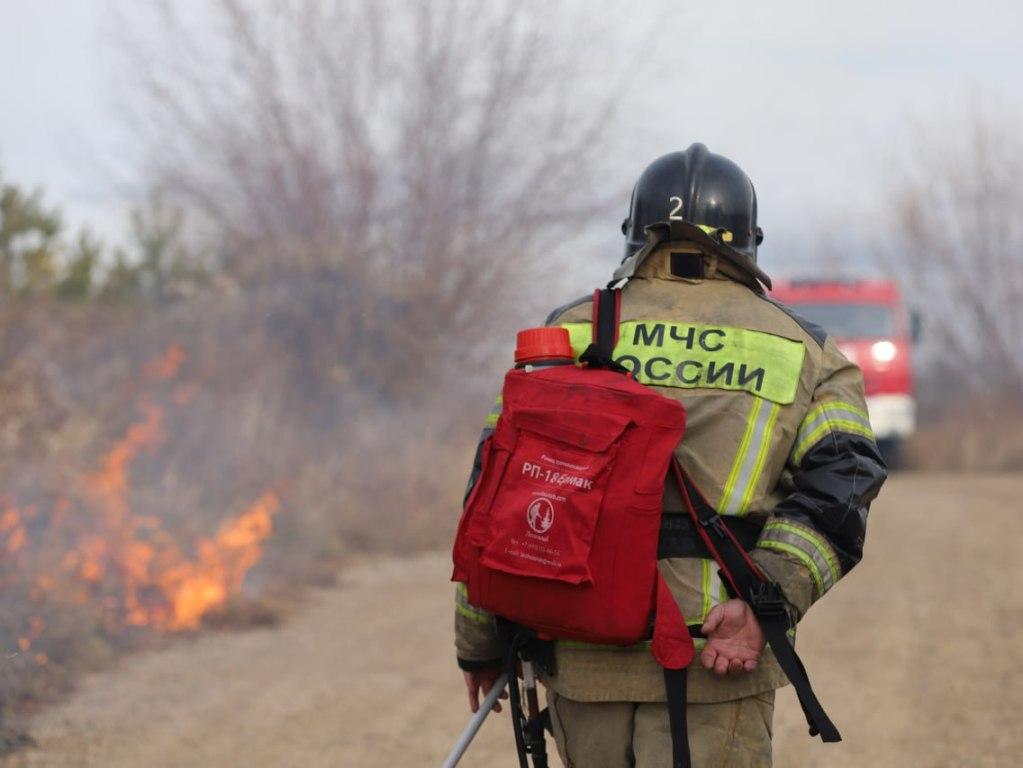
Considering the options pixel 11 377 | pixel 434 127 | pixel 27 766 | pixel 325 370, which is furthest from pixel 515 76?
pixel 27 766

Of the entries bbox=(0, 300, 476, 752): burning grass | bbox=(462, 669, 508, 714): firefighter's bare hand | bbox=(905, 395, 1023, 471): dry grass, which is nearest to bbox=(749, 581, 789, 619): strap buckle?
bbox=(462, 669, 508, 714): firefighter's bare hand

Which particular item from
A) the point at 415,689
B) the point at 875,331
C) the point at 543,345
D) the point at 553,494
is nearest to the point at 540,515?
the point at 553,494

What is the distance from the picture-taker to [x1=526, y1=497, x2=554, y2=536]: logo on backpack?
2777 millimetres

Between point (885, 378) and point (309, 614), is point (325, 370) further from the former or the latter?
point (885, 378)

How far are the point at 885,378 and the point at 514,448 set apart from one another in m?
17.1

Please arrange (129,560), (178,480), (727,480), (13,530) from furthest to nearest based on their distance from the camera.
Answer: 1. (178,480)
2. (129,560)
3. (13,530)
4. (727,480)

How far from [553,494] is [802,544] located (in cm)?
51

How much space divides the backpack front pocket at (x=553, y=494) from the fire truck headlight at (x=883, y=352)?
17.2 metres

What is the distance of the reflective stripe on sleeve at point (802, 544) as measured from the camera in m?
2.87

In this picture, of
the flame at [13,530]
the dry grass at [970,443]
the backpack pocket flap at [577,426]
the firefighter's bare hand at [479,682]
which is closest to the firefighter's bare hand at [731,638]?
the backpack pocket flap at [577,426]

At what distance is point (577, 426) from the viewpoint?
2801 millimetres

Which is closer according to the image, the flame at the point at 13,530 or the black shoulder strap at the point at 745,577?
the black shoulder strap at the point at 745,577

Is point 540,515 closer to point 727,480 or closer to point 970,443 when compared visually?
point 727,480

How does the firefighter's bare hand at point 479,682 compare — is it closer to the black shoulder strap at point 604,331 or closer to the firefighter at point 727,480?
the firefighter at point 727,480
